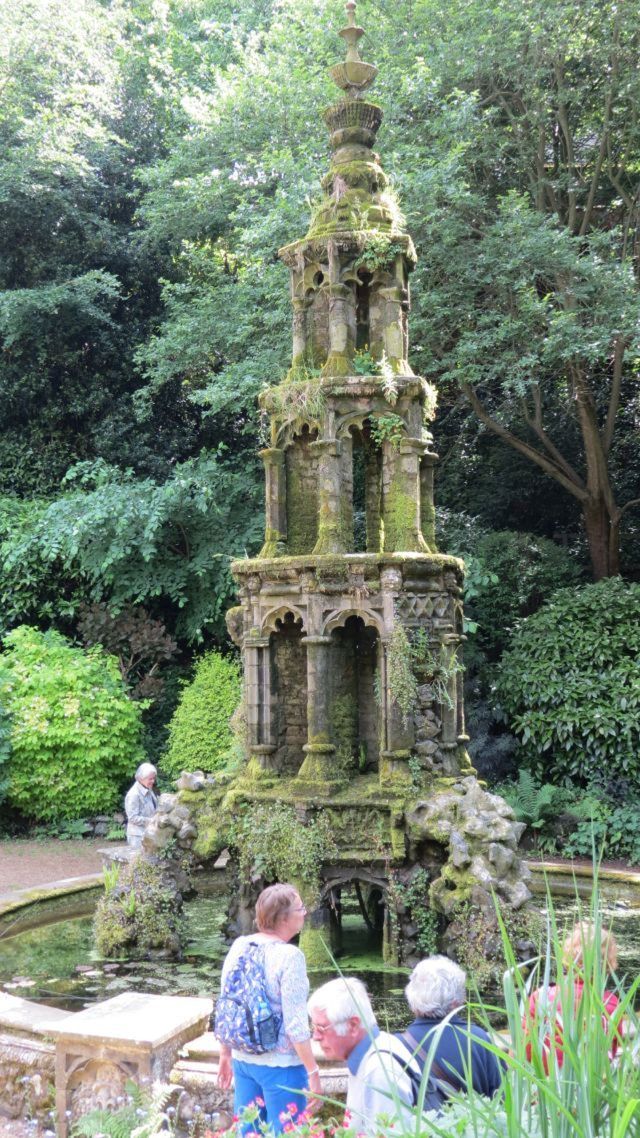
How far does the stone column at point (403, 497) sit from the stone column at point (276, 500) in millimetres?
1100

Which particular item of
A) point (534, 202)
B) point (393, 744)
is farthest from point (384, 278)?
point (534, 202)

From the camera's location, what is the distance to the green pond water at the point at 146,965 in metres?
7.09

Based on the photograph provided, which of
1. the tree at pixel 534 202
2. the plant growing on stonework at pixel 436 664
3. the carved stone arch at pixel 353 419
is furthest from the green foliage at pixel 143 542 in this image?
the plant growing on stonework at pixel 436 664

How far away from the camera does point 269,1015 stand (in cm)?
364

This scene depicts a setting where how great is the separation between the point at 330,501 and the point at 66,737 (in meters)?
7.21

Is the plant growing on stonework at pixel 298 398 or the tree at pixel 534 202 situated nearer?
the plant growing on stonework at pixel 298 398

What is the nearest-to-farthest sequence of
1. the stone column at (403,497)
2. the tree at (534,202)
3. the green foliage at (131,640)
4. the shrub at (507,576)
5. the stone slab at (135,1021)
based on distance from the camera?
1. the stone slab at (135,1021)
2. the stone column at (403,497)
3. the tree at (534,202)
4. the shrub at (507,576)
5. the green foliage at (131,640)

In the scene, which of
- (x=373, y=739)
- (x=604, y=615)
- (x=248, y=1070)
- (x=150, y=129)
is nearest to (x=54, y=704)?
(x=373, y=739)

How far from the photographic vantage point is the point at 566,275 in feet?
43.3

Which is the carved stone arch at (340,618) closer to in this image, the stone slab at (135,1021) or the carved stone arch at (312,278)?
the carved stone arch at (312,278)

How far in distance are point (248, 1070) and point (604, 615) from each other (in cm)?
1080

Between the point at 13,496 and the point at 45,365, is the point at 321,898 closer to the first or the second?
the point at 13,496

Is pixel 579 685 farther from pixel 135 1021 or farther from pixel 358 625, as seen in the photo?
pixel 135 1021

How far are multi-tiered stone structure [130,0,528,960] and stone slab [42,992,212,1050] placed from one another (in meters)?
2.86
